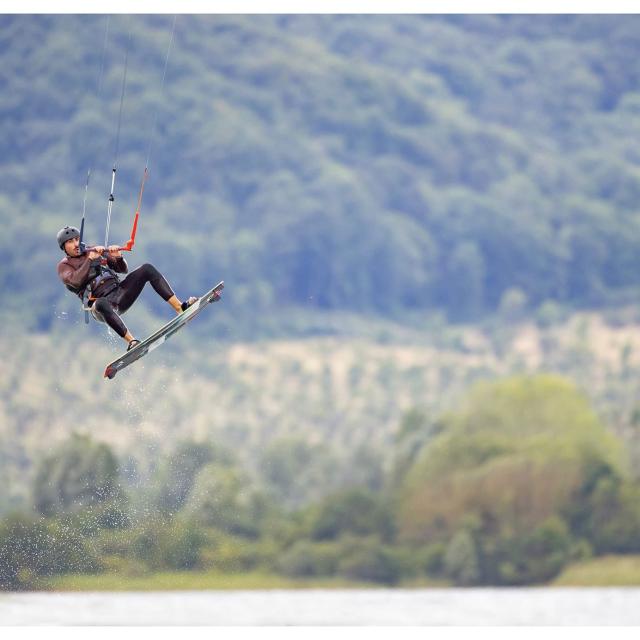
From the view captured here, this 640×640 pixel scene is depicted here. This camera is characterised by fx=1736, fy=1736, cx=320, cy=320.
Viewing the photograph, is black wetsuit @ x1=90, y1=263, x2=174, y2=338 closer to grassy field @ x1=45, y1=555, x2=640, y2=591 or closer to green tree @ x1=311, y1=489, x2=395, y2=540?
grassy field @ x1=45, y1=555, x2=640, y2=591

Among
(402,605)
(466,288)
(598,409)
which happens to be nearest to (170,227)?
(466,288)

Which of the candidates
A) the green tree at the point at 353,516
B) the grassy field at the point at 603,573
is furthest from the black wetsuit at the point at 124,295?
the green tree at the point at 353,516

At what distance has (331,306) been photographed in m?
57.0

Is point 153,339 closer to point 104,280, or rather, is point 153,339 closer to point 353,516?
point 104,280

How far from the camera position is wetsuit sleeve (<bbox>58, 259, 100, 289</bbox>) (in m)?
13.0

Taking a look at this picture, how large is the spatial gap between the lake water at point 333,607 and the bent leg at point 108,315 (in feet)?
46.5

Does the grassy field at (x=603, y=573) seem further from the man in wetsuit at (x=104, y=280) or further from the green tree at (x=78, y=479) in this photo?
the man in wetsuit at (x=104, y=280)

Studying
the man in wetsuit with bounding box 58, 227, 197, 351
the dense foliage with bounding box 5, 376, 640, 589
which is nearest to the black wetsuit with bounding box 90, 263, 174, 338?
the man in wetsuit with bounding box 58, 227, 197, 351

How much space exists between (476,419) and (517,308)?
14416 mm

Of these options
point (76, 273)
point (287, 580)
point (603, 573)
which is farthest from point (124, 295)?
point (603, 573)

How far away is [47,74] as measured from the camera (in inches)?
2501

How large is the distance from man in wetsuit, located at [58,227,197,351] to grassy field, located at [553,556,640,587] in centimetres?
2650

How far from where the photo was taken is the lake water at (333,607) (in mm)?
28375

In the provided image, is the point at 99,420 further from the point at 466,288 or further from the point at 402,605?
the point at 466,288
